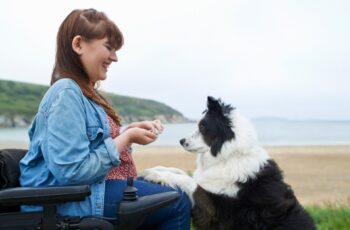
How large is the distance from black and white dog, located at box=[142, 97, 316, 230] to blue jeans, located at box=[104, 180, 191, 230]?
0.63 m

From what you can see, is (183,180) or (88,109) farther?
(183,180)

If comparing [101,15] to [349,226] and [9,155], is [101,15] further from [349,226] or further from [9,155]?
[349,226]

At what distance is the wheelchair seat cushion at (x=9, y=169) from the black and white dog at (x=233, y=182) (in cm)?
102

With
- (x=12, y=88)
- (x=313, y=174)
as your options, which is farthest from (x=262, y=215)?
(x=12, y=88)

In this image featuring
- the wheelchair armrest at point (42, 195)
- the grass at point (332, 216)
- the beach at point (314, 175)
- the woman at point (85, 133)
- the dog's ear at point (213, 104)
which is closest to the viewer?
the wheelchair armrest at point (42, 195)

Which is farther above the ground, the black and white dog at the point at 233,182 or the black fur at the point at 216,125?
the black fur at the point at 216,125

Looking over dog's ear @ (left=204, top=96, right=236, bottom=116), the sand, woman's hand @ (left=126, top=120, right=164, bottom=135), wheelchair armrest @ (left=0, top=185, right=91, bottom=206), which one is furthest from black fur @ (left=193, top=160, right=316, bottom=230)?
the sand

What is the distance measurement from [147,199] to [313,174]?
34.4 feet

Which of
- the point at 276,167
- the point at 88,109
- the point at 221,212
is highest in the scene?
the point at 88,109

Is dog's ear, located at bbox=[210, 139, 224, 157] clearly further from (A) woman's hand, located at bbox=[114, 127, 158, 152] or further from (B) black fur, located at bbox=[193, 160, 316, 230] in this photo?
(A) woman's hand, located at bbox=[114, 127, 158, 152]

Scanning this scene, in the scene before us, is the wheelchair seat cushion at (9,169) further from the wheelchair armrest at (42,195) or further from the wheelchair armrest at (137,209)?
the wheelchair armrest at (137,209)

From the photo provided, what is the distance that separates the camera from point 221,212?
127 inches

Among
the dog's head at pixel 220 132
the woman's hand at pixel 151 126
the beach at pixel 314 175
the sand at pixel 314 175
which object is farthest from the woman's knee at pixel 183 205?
the beach at pixel 314 175

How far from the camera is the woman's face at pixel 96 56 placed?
2.43m
